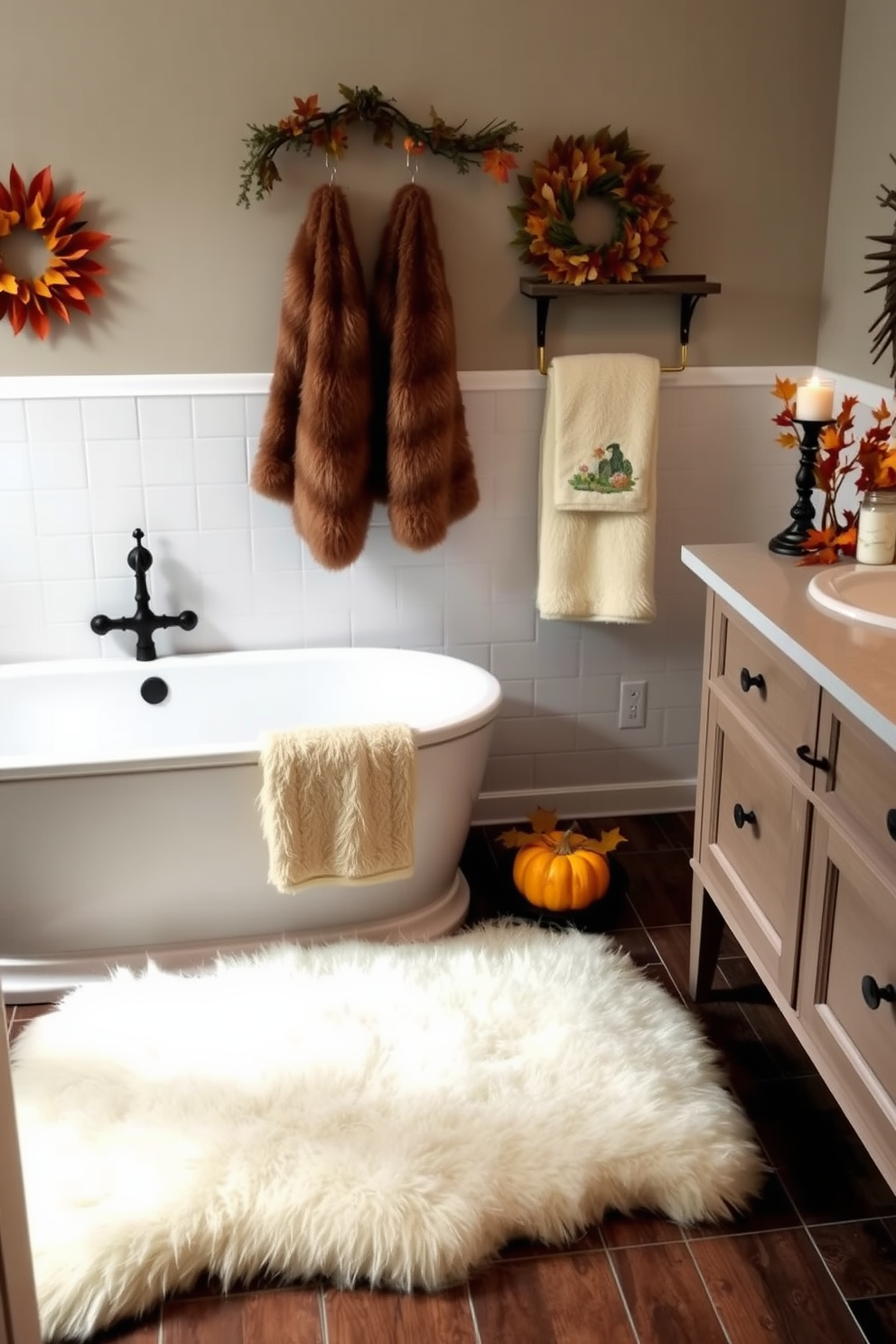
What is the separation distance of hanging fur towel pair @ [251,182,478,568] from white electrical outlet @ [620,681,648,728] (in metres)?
0.70

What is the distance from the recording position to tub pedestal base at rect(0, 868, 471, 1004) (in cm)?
264

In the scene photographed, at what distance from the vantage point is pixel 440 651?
10.7ft

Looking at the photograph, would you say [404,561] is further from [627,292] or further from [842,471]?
[842,471]

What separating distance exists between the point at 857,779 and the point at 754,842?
1.52 feet

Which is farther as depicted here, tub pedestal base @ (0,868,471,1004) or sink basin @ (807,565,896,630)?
tub pedestal base @ (0,868,471,1004)

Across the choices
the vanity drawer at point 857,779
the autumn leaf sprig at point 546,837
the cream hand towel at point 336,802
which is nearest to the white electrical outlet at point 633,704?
the autumn leaf sprig at point 546,837

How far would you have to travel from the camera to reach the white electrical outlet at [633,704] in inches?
133

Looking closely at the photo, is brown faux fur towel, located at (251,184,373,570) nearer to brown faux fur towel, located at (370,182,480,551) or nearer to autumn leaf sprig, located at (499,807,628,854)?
brown faux fur towel, located at (370,182,480,551)

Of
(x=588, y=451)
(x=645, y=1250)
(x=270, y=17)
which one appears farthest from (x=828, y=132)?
(x=645, y=1250)

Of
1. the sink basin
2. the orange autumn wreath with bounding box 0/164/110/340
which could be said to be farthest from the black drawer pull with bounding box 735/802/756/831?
the orange autumn wreath with bounding box 0/164/110/340

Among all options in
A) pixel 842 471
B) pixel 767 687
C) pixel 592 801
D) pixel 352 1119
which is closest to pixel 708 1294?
pixel 352 1119

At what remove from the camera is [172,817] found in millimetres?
2564

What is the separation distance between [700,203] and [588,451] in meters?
0.64

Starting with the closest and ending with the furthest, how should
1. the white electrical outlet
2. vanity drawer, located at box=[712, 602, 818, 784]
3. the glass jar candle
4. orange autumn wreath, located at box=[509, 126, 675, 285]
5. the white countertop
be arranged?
the white countertop < vanity drawer, located at box=[712, 602, 818, 784] < the glass jar candle < orange autumn wreath, located at box=[509, 126, 675, 285] < the white electrical outlet
